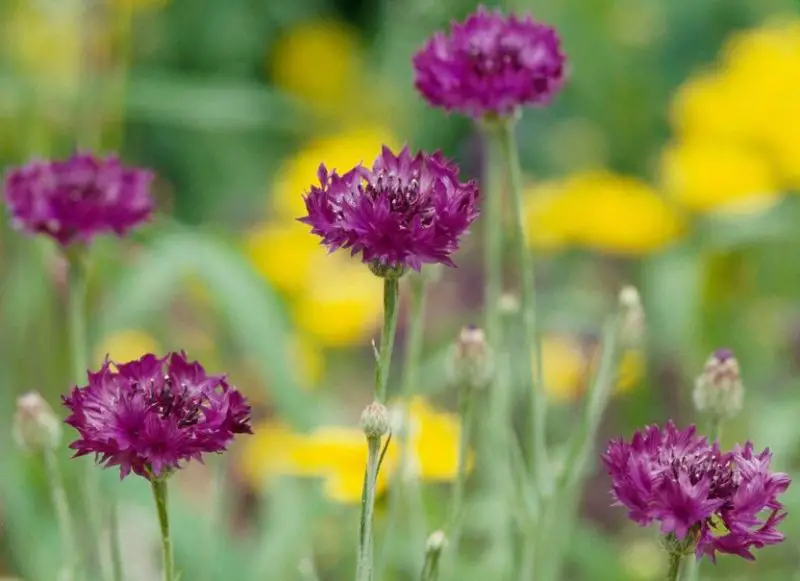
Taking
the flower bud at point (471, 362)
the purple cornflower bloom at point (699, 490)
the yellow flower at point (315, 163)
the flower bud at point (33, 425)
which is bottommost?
the purple cornflower bloom at point (699, 490)

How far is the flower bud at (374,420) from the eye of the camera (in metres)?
0.45

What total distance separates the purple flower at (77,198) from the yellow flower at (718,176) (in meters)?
0.77

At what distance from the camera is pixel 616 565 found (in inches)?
36.9

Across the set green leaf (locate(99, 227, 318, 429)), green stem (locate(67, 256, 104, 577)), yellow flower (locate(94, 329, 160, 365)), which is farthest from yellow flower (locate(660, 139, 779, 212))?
green stem (locate(67, 256, 104, 577))

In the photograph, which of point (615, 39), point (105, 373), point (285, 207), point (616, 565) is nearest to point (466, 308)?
point (285, 207)

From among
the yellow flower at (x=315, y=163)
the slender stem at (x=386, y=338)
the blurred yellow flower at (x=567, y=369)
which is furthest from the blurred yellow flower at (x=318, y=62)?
the slender stem at (x=386, y=338)

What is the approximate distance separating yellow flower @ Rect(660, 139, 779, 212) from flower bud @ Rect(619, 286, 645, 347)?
659 mm

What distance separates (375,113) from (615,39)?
702mm

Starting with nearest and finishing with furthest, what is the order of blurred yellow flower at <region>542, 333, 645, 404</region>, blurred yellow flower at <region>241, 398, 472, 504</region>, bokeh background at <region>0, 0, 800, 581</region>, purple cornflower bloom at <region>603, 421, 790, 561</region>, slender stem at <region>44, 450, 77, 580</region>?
purple cornflower bloom at <region>603, 421, 790, 561</region> < slender stem at <region>44, 450, 77, 580</region> < blurred yellow flower at <region>241, 398, 472, 504</region> < bokeh background at <region>0, 0, 800, 581</region> < blurred yellow flower at <region>542, 333, 645, 404</region>

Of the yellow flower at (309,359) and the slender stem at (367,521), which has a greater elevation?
the yellow flower at (309,359)

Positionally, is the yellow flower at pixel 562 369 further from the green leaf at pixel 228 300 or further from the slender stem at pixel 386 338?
the slender stem at pixel 386 338

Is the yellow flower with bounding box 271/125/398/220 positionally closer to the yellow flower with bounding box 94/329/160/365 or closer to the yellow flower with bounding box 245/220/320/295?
the yellow flower with bounding box 245/220/320/295

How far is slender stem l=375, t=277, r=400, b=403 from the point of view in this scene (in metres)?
0.47

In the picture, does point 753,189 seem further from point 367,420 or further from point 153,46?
point 153,46
